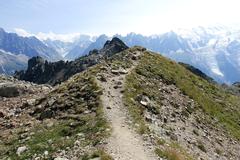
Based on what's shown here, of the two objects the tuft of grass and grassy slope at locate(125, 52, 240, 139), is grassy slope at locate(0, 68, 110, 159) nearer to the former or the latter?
grassy slope at locate(125, 52, 240, 139)

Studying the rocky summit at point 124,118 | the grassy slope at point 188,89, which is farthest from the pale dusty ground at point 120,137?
the grassy slope at point 188,89

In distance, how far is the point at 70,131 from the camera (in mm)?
35125

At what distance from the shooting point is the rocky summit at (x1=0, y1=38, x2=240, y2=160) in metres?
32.1

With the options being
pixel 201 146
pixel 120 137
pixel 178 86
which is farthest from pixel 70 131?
pixel 178 86

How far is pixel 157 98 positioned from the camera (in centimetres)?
4541

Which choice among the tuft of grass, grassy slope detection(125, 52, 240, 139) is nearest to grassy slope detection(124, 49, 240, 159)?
grassy slope detection(125, 52, 240, 139)

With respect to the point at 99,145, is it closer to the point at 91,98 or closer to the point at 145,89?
the point at 91,98

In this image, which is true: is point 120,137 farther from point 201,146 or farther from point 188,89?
point 188,89

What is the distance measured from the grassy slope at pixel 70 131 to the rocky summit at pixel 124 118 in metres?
0.08

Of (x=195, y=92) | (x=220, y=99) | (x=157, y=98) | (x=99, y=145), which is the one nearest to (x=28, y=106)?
(x=157, y=98)

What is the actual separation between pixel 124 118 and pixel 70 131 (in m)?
4.75

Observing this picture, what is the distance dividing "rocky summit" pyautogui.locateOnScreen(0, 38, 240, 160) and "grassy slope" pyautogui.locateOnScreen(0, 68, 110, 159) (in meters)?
0.08

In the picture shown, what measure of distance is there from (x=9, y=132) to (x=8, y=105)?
33.7 feet

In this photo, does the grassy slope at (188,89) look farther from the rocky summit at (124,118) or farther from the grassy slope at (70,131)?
the grassy slope at (70,131)
